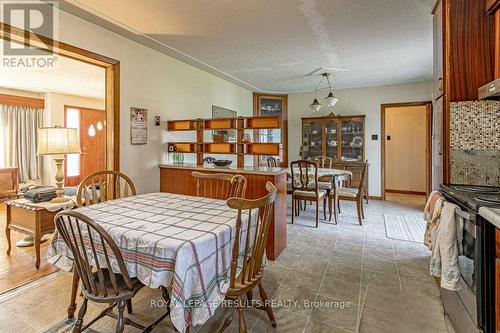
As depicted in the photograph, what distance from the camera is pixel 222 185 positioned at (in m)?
2.93

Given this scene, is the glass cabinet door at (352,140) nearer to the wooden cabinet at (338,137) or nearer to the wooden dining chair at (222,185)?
the wooden cabinet at (338,137)

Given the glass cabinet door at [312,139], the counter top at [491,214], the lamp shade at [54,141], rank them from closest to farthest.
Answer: the counter top at [491,214] < the lamp shade at [54,141] < the glass cabinet door at [312,139]

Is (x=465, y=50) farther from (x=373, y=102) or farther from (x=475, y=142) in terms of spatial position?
(x=373, y=102)

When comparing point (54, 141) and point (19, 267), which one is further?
point (54, 141)

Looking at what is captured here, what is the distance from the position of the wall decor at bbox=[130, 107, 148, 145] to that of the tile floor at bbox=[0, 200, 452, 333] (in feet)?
5.41

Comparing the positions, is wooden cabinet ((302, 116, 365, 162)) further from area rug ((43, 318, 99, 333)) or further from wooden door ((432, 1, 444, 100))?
area rug ((43, 318, 99, 333))

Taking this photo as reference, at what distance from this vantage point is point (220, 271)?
1391mm

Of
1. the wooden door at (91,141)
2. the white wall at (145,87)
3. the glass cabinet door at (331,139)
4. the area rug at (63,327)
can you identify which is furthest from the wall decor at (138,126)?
the glass cabinet door at (331,139)

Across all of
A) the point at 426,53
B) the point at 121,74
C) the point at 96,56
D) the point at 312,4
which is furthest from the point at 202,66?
the point at 426,53

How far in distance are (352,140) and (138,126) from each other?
453 centimetres

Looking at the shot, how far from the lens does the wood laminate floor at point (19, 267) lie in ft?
7.53

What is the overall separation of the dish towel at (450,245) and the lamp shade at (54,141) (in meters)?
3.31

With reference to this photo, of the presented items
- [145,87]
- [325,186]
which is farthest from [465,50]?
[145,87]

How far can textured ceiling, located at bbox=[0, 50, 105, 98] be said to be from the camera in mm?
4199
